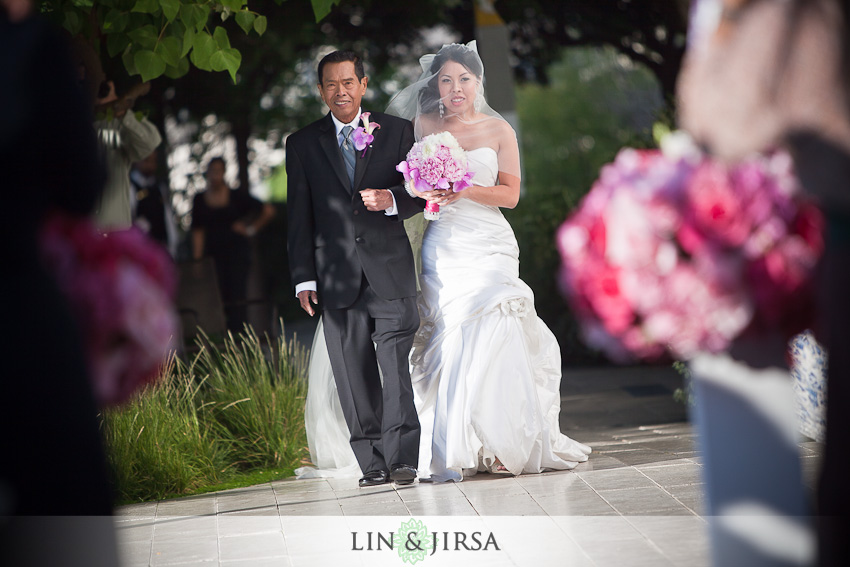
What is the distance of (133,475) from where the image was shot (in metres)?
5.29

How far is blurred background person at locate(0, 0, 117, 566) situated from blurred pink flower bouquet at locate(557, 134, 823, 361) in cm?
109

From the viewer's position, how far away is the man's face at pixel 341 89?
5.25 meters

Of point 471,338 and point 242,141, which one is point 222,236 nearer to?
point 242,141

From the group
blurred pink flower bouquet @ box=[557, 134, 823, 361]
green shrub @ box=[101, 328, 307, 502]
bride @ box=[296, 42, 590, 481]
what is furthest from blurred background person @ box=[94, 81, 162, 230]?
blurred pink flower bouquet @ box=[557, 134, 823, 361]

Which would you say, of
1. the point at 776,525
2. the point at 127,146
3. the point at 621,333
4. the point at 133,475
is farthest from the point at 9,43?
the point at 127,146

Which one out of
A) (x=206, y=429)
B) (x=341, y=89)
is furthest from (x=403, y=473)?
(x=341, y=89)

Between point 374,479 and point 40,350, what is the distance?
11.4ft

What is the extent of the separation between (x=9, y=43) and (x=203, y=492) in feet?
12.5

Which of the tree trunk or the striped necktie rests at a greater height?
the tree trunk

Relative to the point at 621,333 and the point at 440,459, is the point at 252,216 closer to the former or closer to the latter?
the point at 440,459

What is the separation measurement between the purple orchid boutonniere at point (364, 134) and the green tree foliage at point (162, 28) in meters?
0.59

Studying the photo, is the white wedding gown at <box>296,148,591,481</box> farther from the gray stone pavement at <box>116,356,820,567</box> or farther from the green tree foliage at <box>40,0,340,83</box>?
the green tree foliage at <box>40,0,340,83</box>

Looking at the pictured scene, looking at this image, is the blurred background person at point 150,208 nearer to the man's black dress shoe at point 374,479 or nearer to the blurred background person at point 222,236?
the blurred background person at point 222,236

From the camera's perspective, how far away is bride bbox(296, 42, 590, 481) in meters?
5.27
